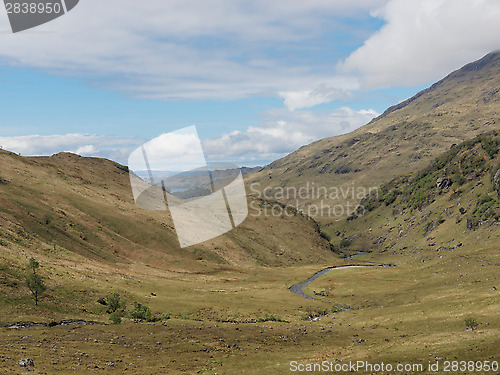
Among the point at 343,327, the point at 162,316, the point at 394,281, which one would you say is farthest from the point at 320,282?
the point at 162,316

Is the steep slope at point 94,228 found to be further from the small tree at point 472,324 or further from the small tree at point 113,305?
the small tree at point 472,324

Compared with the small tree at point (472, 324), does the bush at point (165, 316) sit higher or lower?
higher

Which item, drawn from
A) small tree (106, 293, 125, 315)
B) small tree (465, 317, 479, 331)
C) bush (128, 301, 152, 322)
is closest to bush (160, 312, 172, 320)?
bush (128, 301, 152, 322)

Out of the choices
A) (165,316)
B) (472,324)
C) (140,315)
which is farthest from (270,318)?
(472,324)

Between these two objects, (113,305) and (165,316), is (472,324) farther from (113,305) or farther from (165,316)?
(113,305)

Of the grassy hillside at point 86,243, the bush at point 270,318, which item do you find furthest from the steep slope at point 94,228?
the bush at point 270,318

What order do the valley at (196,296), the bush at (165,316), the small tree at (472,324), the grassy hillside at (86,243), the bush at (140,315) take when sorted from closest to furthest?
the valley at (196,296), the small tree at (472,324), the bush at (140,315), the grassy hillside at (86,243), the bush at (165,316)

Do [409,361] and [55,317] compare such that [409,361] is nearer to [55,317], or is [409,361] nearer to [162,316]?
[162,316]

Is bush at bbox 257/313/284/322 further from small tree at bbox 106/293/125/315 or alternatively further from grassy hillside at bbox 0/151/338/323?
small tree at bbox 106/293/125/315

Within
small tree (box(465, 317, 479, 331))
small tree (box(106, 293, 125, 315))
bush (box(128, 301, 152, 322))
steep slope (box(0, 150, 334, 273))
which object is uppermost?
steep slope (box(0, 150, 334, 273))

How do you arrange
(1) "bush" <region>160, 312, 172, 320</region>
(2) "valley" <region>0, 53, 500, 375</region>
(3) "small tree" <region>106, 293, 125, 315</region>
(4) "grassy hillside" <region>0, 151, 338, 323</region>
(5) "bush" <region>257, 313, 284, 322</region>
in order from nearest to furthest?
(2) "valley" <region>0, 53, 500, 375</region> < (3) "small tree" <region>106, 293, 125, 315</region> < (4) "grassy hillside" <region>0, 151, 338, 323</region> < (1) "bush" <region>160, 312, 172, 320</region> < (5) "bush" <region>257, 313, 284, 322</region>

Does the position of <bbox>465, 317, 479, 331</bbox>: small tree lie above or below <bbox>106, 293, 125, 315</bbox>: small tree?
below

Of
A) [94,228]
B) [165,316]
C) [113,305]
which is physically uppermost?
[94,228]

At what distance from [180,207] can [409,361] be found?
544 ft
